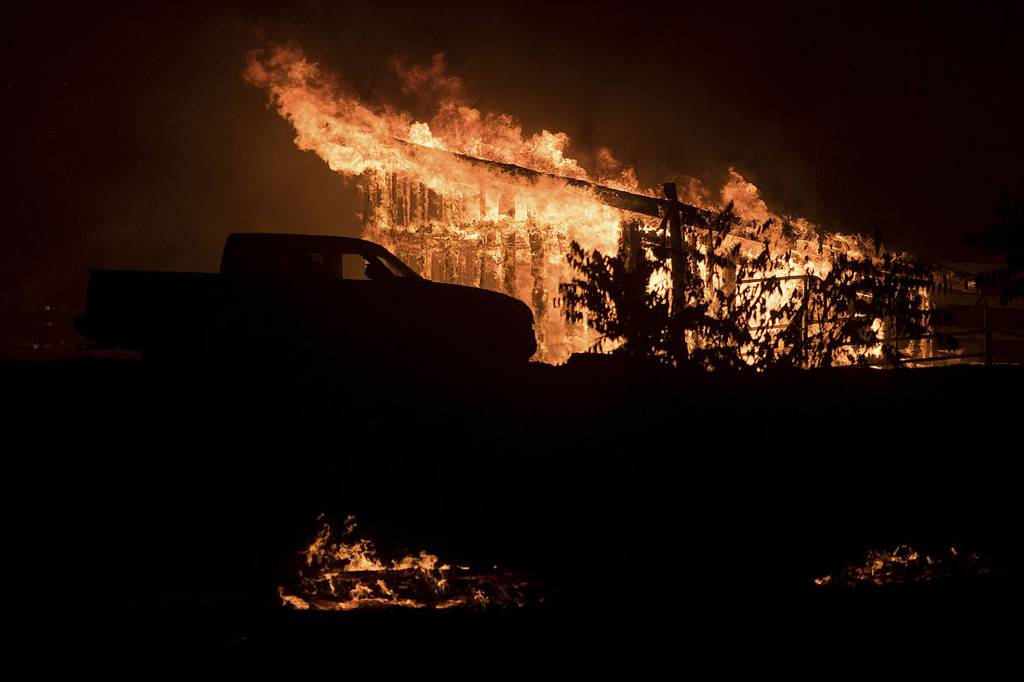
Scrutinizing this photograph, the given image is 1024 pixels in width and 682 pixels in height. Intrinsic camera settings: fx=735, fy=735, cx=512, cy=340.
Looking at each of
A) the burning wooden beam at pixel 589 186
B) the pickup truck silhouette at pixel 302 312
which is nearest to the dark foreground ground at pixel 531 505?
the pickup truck silhouette at pixel 302 312

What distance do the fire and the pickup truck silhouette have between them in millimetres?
4277

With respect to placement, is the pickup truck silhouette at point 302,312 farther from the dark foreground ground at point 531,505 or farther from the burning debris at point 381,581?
A: the burning debris at point 381,581

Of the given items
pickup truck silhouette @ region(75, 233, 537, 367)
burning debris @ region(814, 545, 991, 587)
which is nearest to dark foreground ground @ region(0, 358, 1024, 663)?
burning debris @ region(814, 545, 991, 587)

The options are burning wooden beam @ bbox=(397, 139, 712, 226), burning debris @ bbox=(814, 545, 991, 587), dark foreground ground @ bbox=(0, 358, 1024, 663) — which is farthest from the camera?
burning wooden beam @ bbox=(397, 139, 712, 226)

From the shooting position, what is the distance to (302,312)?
7.87m

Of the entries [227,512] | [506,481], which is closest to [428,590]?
[506,481]

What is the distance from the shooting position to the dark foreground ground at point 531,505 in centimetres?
507

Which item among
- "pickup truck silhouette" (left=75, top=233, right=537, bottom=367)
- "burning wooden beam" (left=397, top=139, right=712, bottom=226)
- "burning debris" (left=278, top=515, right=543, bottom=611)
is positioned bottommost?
"burning debris" (left=278, top=515, right=543, bottom=611)

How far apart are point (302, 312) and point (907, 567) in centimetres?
629

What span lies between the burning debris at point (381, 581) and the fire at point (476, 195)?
7.63 m

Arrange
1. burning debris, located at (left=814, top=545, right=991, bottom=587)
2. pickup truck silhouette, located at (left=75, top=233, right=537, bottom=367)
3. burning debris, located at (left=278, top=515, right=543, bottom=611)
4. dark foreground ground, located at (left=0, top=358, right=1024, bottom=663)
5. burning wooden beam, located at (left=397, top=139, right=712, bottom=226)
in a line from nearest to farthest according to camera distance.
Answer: dark foreground ground, located at (left=0, top=358, right=1024, bottom=663) < burning debris, located at (left=278, top=515, right=543, bottom=611) < burning debris, located at (left=814, top=545, right=991, bottom=587) < pickup truck silhouette, located at (left=75, top=233, right=537, bottom=367) < burning wooden beam, located at (left=397, top=139, right=712, bottom=226)

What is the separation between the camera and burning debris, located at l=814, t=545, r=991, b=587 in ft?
20.4

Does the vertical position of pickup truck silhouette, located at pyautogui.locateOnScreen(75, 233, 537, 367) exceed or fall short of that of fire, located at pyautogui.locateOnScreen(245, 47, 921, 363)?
it falls short

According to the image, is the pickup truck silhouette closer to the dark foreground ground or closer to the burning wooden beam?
the dark foreground ground
